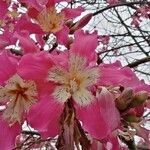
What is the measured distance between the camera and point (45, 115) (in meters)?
0.87

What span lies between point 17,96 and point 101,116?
0.20m

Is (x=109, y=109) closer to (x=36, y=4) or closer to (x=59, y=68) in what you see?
(x=59, y=68)

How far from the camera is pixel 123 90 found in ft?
3.06

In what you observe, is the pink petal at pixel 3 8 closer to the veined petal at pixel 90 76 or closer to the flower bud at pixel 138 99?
the veined petal at pixel 90 76

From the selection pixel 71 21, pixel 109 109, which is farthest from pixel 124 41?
pixel 109 109

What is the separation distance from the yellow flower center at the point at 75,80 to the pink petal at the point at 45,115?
21mm

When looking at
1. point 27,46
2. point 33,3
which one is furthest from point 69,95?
point 33,3

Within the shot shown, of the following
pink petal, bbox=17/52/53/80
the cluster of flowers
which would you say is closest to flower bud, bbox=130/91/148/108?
the cluster of flowers

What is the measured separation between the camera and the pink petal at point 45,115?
2.81 feet

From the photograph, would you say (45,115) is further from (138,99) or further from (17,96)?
(138,99)

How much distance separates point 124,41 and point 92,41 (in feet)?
15.1

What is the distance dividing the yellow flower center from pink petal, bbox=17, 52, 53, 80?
17mm

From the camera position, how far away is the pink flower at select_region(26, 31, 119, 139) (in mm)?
856

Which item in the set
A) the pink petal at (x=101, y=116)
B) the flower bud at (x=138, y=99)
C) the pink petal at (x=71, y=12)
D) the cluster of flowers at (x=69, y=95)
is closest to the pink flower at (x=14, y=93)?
the cluster of flowers at (x=69, y=95)
